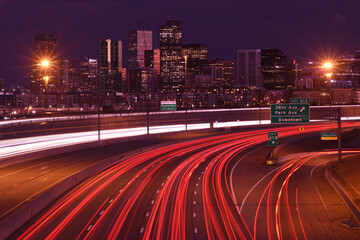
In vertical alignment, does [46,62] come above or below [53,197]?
above

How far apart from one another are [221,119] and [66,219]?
101536mm

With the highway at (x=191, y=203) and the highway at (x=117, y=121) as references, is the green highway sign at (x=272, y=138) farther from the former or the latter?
the highway at (x=117, y=121)

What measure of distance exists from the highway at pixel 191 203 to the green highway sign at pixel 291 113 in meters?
4.89

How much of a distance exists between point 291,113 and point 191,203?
21864 millimetres

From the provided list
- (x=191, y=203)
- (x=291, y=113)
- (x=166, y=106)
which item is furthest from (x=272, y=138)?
(x=166, y=106)

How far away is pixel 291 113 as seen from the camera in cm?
4334

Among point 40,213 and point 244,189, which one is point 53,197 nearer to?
point 40,213

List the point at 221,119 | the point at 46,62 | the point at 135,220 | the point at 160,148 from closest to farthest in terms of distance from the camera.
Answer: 1. the point at 135,220
2. the point at 46,62
3. the point at 160,148
4. the point at 221,119

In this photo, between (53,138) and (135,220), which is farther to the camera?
(53,138)

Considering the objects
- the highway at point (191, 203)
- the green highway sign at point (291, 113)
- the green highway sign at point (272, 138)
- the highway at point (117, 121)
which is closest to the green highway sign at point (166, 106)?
the highway at point (117, 121)

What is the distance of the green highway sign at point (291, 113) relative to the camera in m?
42.8

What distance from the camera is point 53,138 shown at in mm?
56594

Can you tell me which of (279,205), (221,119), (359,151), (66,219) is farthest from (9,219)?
(221,119)

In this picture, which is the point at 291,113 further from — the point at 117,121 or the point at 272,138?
the point at 117,121
